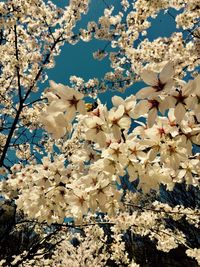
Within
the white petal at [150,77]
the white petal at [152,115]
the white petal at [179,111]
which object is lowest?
the white petal at [179,111]

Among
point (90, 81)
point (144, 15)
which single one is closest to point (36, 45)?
point (90, 81)

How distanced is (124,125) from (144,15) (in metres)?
5.54

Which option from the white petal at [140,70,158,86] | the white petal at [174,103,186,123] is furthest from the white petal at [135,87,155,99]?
the white petal at [174,103,186,123]

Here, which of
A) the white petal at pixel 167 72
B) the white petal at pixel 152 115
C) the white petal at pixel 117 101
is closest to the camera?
the white petal at pixel 167 72

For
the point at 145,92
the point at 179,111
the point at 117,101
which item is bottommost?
the point at 179,111

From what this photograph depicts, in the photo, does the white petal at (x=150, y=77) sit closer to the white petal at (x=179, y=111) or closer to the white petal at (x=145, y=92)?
the white petal at (x=145, y=92)

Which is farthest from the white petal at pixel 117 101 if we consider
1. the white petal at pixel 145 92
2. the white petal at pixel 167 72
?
the white petal at pixel 167 72

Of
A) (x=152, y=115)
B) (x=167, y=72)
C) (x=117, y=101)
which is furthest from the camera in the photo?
(x=117, y=101)

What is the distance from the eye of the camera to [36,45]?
8836 millimetres

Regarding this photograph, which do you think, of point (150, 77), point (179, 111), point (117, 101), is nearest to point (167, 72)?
point (150, 77)

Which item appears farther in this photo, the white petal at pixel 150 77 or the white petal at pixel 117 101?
the white petal at pixel 117 101

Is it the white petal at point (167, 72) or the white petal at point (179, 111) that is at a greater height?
the white petal at point (167, 72)

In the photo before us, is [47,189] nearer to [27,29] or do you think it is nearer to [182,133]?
[182,133]

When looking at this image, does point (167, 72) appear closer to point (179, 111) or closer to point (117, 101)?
point (179, 111)
